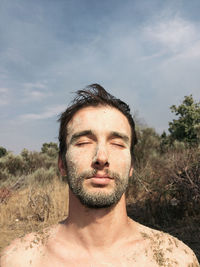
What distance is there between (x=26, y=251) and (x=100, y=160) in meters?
0.93

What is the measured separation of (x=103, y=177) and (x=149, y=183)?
8957mm

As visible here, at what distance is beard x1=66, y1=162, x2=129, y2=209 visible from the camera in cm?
185

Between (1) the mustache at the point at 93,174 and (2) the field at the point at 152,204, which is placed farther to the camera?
(2) the field at the point at 152,204

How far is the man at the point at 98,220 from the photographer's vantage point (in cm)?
189

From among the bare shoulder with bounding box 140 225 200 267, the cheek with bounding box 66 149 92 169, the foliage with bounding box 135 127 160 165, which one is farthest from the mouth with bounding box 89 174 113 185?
the foliage with bounding box 135 127 160 165

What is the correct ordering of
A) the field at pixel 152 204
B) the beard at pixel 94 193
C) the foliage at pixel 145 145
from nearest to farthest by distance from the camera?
1. the beard at pixel 94 193
2. the field at pixel 152 204
3. the foliage at pixel 145 145

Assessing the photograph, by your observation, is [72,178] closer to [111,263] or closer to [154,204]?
[111,263]

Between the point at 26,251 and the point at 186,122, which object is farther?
the point at 186,122

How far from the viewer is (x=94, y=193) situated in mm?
1853

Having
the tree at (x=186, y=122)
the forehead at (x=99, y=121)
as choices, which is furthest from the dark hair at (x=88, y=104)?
the tree at (x=186, y=122)

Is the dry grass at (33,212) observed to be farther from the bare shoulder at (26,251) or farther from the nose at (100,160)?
the nose at (100,160)

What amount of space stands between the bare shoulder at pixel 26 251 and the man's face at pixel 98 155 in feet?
1.90

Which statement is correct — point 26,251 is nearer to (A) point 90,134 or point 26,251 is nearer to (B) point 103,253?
(B) point 103,253

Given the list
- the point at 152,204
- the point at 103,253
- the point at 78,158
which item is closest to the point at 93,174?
the point at 78,158
